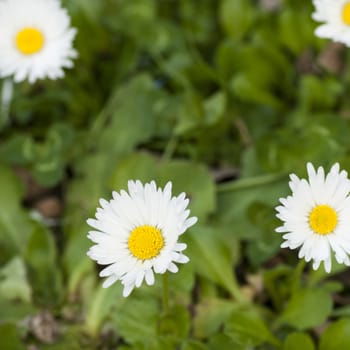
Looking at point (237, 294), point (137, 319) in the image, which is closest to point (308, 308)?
point (237, 294)

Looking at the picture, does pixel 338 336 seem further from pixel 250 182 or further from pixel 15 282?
pixel 15 282

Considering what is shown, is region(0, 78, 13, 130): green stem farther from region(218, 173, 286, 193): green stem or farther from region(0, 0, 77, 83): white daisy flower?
region(218, 173, 286, 193): green stem

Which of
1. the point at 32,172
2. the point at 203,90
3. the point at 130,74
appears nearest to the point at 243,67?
the point at 203,90

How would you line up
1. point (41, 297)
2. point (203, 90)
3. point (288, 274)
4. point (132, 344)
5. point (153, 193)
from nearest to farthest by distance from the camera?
point (153, 193)
point (132, 344)
point (288, 274)
point (41, 297)
point (203, 90)

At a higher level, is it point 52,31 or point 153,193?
point 52,31

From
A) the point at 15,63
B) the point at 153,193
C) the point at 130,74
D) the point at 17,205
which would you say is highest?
the point at 130,74

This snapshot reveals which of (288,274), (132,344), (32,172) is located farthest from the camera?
(32,172)

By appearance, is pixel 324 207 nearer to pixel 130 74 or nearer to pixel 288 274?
pixel 288 274

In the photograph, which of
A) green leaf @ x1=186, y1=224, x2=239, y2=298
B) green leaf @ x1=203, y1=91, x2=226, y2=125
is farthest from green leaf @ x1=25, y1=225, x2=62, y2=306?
green leaf @ x1=203, y1=91, x2=226, y2=125

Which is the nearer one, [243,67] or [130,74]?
[243,67]
